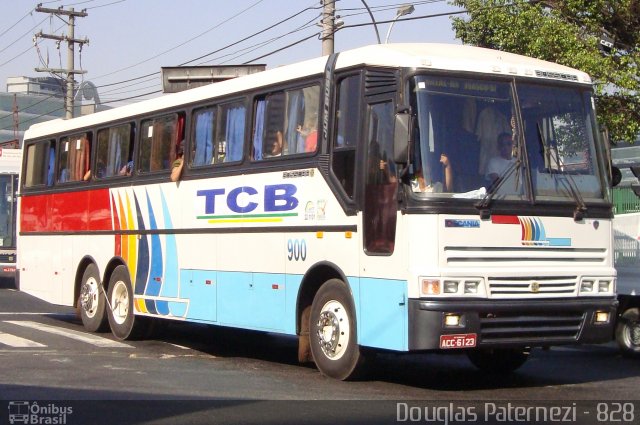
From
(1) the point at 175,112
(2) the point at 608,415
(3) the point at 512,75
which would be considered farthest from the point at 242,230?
(2) the point at 608,415

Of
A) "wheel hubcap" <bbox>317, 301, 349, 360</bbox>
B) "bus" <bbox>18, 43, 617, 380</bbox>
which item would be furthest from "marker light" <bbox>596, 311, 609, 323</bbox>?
"wheel hubcap" <bbox>317, 301, 349, 360</bbox>

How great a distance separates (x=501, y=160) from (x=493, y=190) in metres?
0.36

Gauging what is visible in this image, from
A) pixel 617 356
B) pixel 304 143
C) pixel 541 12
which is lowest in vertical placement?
pixel 617 356

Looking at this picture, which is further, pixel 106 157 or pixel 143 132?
pixel 106 157

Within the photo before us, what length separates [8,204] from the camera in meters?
30.4

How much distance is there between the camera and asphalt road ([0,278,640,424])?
967 cm

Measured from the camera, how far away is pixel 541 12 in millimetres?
18516

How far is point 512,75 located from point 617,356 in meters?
5.54

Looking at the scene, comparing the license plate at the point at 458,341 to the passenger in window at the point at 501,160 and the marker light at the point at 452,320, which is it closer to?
the marker light at the point at 452,320

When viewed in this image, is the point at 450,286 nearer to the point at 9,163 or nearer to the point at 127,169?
the point at 127,169

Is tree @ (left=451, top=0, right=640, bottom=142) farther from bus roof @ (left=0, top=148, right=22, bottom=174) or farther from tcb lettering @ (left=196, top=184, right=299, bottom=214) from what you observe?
bus roof @ (left=0, top=148, right=22, bottom=174)

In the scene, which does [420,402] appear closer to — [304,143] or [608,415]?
[608,415]

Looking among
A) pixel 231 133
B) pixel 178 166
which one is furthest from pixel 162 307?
pixel 231 133

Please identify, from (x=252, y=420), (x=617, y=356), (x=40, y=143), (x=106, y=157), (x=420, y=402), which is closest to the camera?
(x=252, y=420)
